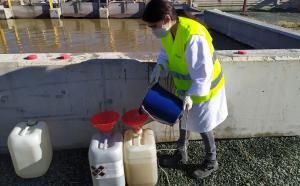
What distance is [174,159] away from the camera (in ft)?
11.5

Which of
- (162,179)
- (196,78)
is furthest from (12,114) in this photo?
(196,78)

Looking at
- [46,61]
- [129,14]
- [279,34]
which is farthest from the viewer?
[129,14]

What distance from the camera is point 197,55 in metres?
2.58

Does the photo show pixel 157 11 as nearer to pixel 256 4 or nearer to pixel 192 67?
pixel 192 67

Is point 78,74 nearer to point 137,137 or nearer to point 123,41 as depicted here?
point 137,137

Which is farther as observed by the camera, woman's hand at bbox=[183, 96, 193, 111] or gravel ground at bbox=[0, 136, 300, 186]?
gravel ground at bbox=[0, 136, 300, 186]

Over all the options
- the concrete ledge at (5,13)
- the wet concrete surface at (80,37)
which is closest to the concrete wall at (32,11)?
the concrete ledge at (5,13)

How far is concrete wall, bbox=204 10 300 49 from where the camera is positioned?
554 centimetres

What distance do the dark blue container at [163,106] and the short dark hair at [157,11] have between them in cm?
68

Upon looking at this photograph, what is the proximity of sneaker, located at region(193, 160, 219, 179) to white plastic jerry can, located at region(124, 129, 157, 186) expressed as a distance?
19.1 inches

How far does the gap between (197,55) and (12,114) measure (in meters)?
2.34

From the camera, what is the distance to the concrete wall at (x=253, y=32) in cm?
554

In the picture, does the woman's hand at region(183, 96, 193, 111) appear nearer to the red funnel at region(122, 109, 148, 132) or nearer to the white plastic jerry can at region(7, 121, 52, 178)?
the red funnel at region(122, 109, 148, 132)

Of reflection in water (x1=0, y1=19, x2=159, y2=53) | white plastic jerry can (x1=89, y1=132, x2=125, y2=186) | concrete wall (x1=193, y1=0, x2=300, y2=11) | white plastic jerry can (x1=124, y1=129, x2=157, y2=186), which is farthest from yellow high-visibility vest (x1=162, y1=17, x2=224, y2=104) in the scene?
concrete wall (x1=193, y1=0, x2=300, y2=11)
